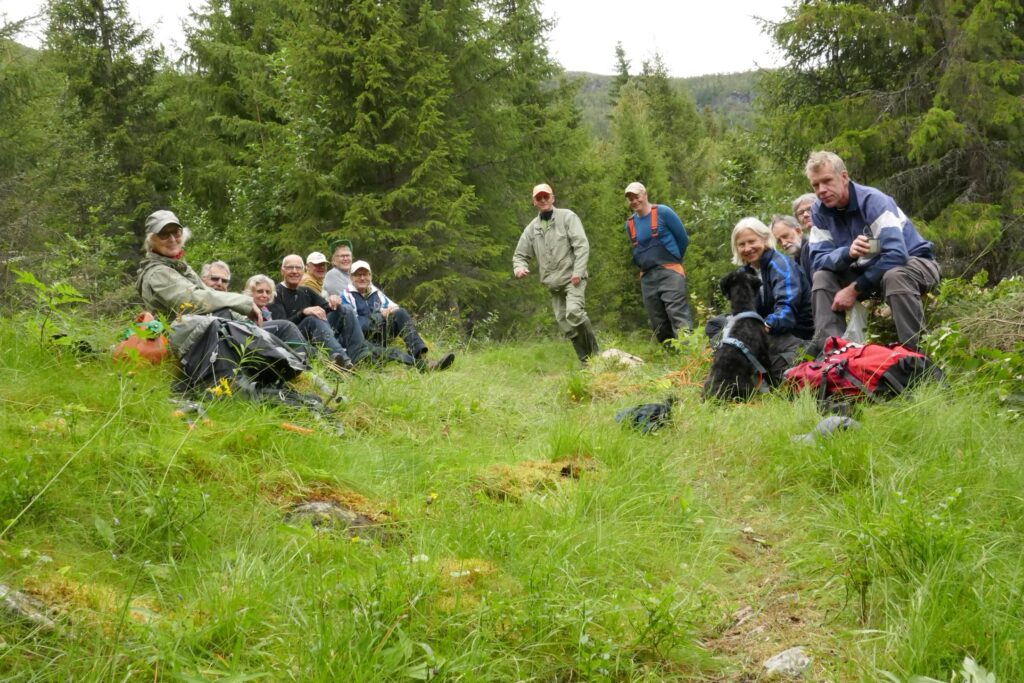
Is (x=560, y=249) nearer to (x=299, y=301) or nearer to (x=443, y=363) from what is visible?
(x=443, y=363)

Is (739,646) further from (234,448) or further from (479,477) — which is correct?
(234,448)

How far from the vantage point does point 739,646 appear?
223 centimetres

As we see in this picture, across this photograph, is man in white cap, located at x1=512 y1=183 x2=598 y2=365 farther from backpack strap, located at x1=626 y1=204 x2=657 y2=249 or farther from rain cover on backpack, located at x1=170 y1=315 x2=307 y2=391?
rain cover on backpack, located at x1=170 y1=315 x2=307 y2=391

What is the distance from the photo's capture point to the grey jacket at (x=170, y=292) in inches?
191

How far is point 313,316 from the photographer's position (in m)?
7.08

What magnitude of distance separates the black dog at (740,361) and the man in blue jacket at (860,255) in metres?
0.41

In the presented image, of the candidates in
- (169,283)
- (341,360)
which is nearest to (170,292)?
(169,283)

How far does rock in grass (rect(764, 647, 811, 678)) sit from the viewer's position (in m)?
2.04

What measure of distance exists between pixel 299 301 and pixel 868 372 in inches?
210

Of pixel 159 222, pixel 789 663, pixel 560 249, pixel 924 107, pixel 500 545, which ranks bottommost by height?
pixel 789 663

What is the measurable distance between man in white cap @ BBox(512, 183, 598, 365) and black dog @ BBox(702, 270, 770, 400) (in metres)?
3.04

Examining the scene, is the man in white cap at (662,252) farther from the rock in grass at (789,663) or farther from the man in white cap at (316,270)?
the rock in grass at (789,663)

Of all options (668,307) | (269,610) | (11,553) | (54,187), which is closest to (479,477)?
(269,610)

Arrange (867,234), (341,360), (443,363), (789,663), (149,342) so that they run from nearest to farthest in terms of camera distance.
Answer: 1. (789,663)
2. (149,342)
3. (867,234)
4. (341,360)
5. (443,363)
